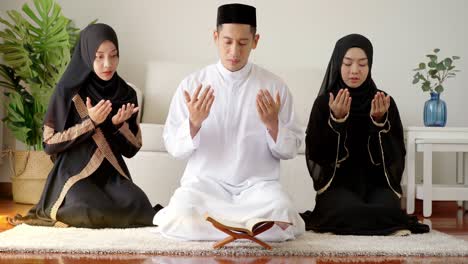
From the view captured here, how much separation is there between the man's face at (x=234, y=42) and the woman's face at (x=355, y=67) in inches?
21.8

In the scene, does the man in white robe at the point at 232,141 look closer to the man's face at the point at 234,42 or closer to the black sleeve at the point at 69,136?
the man's face at the point at 234,42

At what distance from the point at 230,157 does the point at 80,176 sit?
78 centimetres

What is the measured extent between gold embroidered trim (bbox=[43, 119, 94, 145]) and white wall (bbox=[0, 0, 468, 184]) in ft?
7.32

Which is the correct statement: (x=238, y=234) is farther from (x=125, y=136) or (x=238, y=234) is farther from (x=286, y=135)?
(x=125, y=136)

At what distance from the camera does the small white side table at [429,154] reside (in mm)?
4660

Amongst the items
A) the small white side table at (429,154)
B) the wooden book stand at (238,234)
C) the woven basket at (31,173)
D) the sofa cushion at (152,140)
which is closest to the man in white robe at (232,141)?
the wooden book stand at (238,234)

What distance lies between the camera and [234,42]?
318 centimetres

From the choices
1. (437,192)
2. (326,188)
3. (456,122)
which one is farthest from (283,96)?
(456,122)

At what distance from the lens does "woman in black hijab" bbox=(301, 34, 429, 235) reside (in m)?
3.42

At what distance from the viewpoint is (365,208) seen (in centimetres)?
342

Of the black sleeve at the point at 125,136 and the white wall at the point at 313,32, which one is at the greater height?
the white wall at the point at 313,32

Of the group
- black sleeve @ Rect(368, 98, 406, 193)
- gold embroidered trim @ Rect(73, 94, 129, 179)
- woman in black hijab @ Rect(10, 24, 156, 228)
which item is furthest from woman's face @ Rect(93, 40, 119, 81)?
black sleeve @ Rect(368, 98, 406, 193)

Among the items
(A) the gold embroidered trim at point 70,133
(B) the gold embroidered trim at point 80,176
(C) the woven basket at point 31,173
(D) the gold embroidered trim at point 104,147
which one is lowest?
(C) the woven basket at point 31,173

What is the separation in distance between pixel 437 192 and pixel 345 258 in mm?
2178
